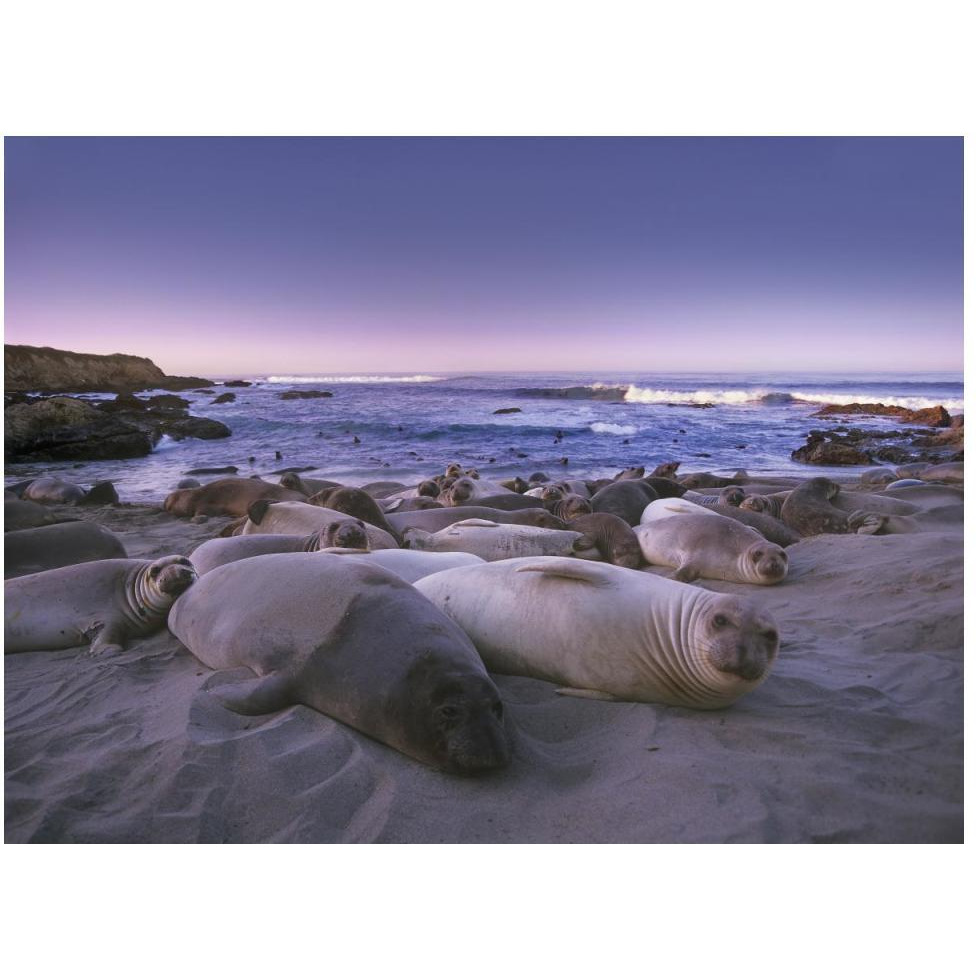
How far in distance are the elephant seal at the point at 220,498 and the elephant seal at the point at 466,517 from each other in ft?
8.17

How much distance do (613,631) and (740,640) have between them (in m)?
0.65

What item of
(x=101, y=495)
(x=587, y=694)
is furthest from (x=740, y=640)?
(x=101, y=495)

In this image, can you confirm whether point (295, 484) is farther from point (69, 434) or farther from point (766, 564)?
point (766, 564)

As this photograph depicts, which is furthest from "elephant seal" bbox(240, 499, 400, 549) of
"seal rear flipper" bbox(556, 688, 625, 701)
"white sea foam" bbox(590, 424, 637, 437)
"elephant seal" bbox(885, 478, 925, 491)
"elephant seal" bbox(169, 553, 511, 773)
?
"white sea foam" bbox(590, 424, 637, 437)

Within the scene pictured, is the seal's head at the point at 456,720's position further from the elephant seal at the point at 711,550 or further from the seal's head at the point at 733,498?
the seal's head at the point at 733,498

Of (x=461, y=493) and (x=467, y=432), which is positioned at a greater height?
(x=467, y=432)

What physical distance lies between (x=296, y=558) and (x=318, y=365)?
3.29 m

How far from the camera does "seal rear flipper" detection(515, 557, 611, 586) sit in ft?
12.5

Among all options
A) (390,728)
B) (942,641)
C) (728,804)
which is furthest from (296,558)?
(942,641)

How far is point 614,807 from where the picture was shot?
2.52m

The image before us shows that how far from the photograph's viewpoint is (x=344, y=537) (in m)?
5.38

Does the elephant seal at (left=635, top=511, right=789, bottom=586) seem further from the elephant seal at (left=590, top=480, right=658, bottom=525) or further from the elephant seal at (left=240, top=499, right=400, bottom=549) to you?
the elephant seal at (left=240, top=499, right=400, bottom=549)

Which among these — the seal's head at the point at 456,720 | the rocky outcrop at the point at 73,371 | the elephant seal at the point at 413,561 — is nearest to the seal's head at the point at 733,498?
the elephant seal at the point at 413,561

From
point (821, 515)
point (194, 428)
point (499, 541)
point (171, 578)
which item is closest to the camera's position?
point (171, 578)
